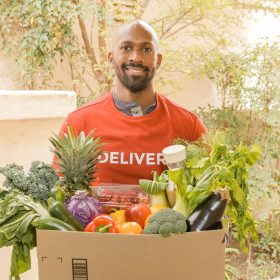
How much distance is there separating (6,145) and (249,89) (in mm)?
2050

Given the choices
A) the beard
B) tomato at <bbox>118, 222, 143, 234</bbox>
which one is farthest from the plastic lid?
the beard

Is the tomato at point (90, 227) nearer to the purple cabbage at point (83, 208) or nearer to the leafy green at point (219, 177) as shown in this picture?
the purple cabbage at point (83, 208)

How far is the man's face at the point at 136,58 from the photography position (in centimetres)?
202

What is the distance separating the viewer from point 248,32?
4.83 meters

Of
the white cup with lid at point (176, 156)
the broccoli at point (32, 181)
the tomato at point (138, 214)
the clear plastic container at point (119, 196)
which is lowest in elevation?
the tomato at point (138, 214)

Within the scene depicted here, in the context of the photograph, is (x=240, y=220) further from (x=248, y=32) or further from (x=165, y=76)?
(x=248, y=32)

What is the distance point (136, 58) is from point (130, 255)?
1.03m

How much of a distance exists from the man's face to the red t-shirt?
0.45ft

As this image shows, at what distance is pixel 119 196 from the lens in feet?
4.91

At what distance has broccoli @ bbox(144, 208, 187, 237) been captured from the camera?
3.80 feet

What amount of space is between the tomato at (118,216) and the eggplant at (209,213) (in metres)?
0.20

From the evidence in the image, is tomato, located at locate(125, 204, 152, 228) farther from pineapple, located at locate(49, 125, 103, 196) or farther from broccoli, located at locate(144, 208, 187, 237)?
pineapple, located at locate(49, 125, 103, 196)

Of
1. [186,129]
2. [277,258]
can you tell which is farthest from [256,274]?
[186,129]

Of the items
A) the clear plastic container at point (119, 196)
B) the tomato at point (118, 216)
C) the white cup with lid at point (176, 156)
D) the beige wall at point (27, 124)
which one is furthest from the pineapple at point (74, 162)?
the beige wall at point (27, 124)
